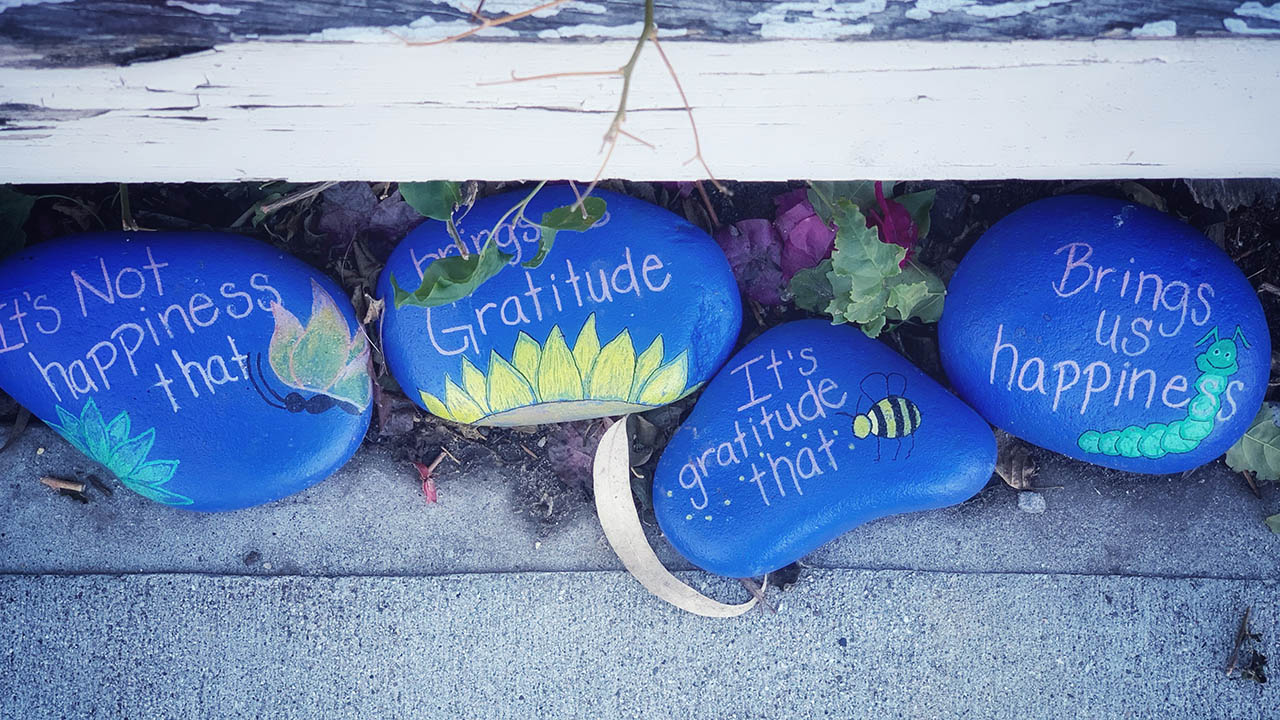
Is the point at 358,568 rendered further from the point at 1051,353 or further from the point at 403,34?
the point at 1051,353

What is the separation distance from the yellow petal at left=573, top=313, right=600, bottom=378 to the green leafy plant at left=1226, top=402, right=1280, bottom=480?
1.23 m

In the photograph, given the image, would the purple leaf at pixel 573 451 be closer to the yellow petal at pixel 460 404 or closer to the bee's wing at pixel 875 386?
the yellow petal at pixel 460 404

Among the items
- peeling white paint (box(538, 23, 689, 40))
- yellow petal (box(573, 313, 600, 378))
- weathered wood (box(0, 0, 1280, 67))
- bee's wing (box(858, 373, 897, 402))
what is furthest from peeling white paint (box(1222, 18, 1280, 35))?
yellow petal (box(573, 313, 600, 378))

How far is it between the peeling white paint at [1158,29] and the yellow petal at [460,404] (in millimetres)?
1135

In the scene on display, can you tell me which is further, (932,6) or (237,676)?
(237,676)

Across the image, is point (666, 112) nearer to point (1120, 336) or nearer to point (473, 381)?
point (473, 381)

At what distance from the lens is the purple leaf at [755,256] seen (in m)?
1.72

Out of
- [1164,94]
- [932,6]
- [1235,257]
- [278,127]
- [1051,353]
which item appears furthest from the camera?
[1235,257]

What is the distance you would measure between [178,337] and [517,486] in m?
0.68

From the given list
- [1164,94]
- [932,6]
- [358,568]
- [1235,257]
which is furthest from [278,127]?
[1235,257]

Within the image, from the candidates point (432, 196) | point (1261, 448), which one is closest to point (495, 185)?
point (432, 196)

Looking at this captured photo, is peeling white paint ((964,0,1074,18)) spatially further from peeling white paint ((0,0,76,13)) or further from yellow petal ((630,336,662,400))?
peeling white paint ((0,0,76,13))

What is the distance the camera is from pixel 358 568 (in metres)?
1.76

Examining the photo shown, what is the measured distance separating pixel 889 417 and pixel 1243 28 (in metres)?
0.78
